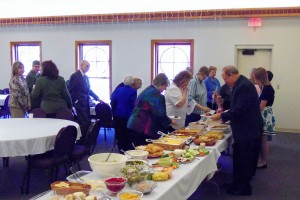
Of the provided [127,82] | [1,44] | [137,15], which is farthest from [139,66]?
[1,44]

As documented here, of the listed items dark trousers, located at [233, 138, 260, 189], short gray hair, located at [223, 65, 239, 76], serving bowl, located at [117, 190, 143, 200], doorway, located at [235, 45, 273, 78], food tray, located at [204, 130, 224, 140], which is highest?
doorway, located at [235, 45, 273, 78]

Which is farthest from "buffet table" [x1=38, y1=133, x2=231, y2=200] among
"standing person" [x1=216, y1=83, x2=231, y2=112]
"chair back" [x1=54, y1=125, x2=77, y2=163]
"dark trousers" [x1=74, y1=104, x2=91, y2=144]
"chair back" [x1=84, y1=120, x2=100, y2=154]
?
"dark trousers" [x1=74, y1=104, x2=91, y2=144]

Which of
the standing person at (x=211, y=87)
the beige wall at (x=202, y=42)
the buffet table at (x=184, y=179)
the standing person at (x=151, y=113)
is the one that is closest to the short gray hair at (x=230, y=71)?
the standing person at (x=151, y=113)

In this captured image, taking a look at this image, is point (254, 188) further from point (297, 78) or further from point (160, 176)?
point (297, 78)

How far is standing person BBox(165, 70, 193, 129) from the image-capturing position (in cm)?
403

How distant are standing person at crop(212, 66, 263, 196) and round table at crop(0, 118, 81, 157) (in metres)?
1.72

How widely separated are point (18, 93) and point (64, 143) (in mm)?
1748

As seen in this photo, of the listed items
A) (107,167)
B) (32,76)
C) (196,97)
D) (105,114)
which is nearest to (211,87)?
(196,97)

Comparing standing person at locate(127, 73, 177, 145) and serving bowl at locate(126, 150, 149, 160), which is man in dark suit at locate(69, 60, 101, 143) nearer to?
standing person at locate(127, 73, 177, 145)

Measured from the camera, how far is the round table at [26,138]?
3361mm

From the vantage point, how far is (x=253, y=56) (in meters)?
7.45

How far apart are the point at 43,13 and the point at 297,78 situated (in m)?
6.00

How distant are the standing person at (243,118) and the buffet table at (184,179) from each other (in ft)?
1.31

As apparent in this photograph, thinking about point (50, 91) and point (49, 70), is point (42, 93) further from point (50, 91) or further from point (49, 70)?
point (49, 70)
